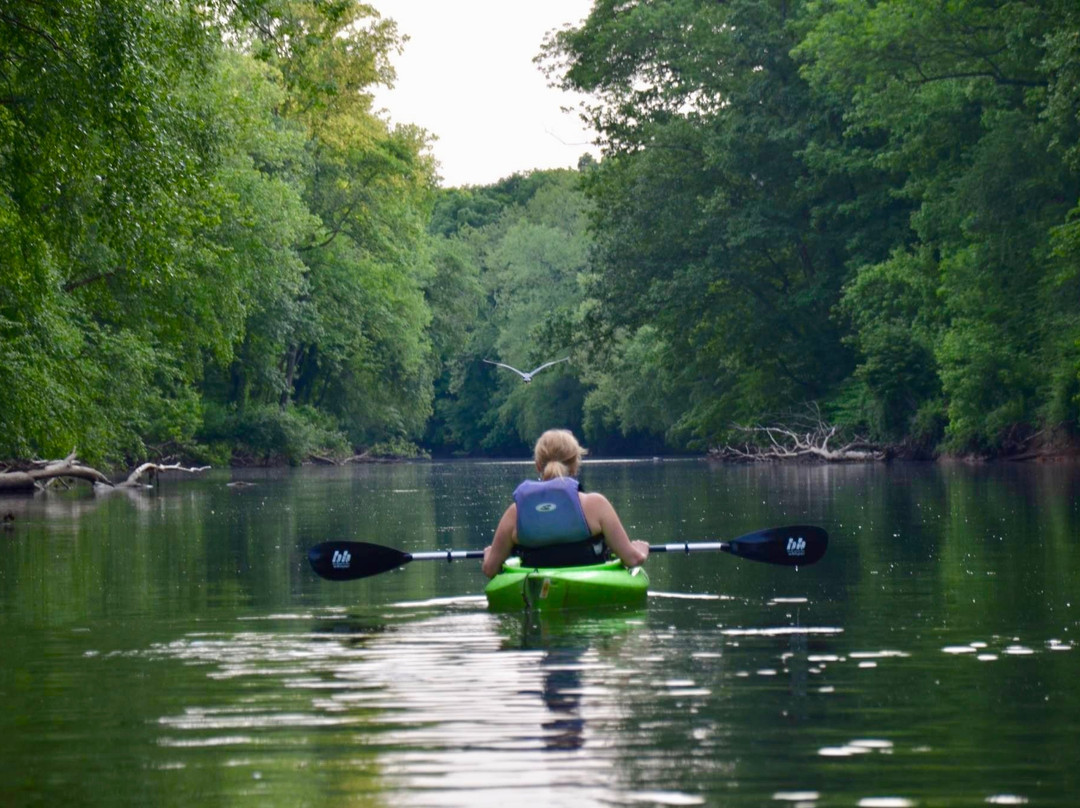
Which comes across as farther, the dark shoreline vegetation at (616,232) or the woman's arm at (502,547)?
the dark shoreline vegetation at (616,232)

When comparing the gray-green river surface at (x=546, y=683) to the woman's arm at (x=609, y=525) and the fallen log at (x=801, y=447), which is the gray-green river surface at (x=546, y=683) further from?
the fallen log at (x=801, y=447)

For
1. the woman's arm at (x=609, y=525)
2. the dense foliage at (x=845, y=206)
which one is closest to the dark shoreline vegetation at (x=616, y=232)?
the dense foliage at (x=845, y=206)

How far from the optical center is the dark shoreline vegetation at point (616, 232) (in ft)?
60.2

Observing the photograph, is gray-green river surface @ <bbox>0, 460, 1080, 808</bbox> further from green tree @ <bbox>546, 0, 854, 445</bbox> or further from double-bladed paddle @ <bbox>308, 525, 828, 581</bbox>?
green tree @ <bbox>546, 0, 854, 445</bbox>

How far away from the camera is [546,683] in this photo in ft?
25.6

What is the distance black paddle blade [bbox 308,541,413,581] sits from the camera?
40.9ft

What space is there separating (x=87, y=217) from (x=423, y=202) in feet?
170

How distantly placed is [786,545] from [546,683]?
487 centimetres

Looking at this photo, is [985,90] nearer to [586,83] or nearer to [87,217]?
[586,83]

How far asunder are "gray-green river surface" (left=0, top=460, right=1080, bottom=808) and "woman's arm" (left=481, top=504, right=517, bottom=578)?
0.29m

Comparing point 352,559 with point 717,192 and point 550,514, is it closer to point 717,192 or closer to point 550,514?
point 550,514

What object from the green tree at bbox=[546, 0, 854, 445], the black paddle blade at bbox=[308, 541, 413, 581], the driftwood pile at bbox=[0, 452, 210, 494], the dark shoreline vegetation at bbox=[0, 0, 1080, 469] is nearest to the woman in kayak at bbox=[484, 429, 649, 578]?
the black paddle blade at bbox=[308, 541, 413, 581]

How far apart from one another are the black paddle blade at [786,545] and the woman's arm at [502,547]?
188 cm

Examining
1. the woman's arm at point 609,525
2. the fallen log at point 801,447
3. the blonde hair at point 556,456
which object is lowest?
the woman's arm at point 609,525
